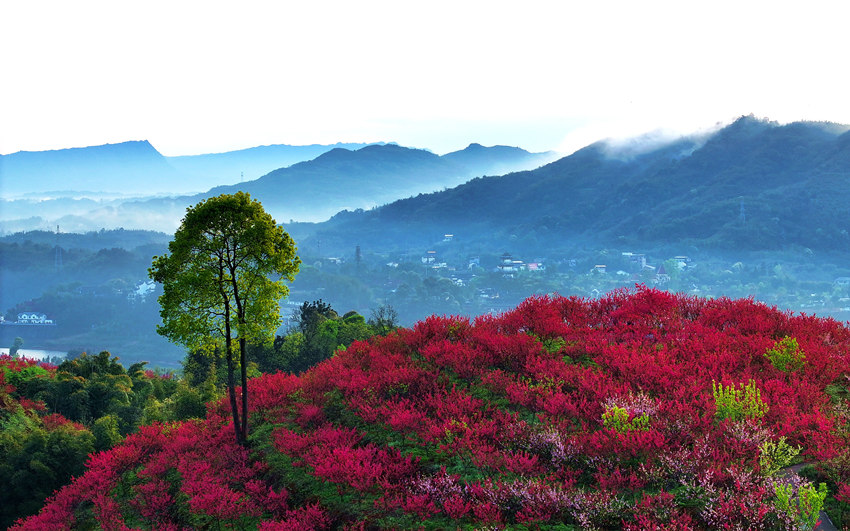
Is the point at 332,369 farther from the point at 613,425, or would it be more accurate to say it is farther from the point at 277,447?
the point at 613,425

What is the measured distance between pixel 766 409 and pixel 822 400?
6.06 ft

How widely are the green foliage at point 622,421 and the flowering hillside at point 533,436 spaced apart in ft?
0.13

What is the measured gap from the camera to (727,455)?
7.76 meters

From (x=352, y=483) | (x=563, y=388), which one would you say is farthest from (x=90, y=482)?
(x=563, y=388)

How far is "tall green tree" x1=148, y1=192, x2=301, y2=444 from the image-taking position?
Answer: 13.3m

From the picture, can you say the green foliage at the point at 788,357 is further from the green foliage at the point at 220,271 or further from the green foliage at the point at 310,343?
the green foliage at the point at 310,343

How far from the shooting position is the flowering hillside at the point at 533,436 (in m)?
7.50

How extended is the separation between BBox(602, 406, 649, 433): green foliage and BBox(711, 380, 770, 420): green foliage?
1240 millimetres

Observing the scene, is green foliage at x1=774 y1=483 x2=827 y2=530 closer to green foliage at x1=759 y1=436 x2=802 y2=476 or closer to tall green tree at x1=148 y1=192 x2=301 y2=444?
green foliage at x1=759 y1=436 x2=802 y2=476

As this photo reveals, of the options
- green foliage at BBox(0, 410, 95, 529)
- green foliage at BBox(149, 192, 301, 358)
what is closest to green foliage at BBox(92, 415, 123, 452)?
green foliage at BBox(0, 410, 95, 529)

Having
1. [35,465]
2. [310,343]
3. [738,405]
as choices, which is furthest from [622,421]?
[310,343]

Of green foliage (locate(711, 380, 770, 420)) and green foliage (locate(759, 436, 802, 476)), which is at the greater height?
green foliage (locate(711, 380, 770, 420))

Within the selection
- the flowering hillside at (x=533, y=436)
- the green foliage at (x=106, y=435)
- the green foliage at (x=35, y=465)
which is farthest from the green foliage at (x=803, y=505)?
the green foliage at (x=106, y=435)

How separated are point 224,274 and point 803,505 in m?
11.9
